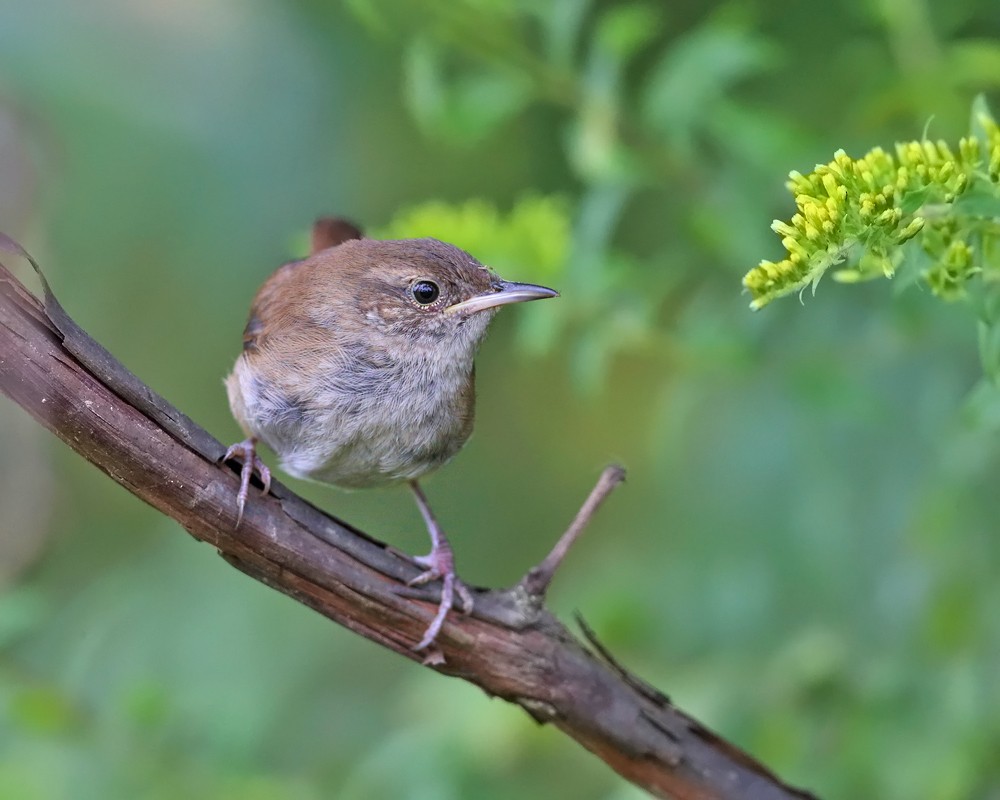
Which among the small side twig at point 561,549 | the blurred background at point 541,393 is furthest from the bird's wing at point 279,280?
the small side twig at point 561,549

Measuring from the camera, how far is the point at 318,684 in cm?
478

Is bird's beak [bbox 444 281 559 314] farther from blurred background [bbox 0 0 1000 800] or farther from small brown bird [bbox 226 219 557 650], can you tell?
blurred background [bbox 0 0 1000 800]

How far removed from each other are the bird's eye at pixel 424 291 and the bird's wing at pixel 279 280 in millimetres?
384

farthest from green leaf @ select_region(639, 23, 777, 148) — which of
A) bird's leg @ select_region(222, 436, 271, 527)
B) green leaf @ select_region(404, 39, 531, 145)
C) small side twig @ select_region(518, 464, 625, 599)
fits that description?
bird's leg @ select_region(222, 436, 271, 527)

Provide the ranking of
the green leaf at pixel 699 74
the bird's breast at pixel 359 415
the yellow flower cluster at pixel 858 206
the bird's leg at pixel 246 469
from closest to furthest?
the yellow flower cluster at pixel 858 206
the bird's leg at pixel 246 469
the bird's breast at pixel 359 415
the green leaf at pixel 699 74

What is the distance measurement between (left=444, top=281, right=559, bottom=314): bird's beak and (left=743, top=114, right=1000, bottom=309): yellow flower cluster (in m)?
1.24

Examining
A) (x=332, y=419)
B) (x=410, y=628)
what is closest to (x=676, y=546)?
(x=332, y=419)

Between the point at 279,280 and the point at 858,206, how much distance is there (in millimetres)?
2118

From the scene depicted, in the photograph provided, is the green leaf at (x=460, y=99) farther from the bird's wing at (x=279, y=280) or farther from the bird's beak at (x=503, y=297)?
the bird's wing at (x=279, y=280)

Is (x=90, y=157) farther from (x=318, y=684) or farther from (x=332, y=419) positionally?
(x=332, y=419)

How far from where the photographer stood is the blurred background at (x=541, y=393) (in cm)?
329

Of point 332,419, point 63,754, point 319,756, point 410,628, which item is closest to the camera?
point 410,628

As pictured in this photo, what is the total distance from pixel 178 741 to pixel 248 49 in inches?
119

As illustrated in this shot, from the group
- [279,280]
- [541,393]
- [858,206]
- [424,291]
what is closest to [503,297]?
[424,291]
